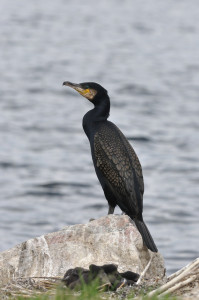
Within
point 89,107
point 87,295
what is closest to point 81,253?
point 87,295

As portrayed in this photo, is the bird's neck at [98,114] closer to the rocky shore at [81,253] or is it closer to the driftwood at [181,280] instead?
the rocky shore at [81,253]

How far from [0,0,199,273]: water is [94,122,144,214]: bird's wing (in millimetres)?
6279

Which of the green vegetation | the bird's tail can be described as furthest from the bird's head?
the green vegetation

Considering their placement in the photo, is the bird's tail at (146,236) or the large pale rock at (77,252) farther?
the bird's tail at (146,236)

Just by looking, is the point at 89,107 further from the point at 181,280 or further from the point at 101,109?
the point at 181,280

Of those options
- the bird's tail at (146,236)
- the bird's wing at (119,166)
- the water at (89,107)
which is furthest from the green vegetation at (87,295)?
the water at (89,107)

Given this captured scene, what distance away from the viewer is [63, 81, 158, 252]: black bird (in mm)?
9422

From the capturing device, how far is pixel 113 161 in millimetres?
9602

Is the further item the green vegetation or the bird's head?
the bird's head

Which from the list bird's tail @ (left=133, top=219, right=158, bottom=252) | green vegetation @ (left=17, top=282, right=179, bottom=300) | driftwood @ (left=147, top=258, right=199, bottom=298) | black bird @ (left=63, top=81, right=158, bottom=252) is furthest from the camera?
black bird @ (left=63, top=81, right=158, bottom=252)

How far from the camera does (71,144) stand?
2573 centimetres

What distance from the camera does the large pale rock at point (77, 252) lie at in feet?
26.7

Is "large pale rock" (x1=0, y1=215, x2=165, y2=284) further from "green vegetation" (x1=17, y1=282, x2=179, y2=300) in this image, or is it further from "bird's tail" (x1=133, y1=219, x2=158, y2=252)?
"green vegetation" (x1=17, y1=282, x2=179, y2=300)

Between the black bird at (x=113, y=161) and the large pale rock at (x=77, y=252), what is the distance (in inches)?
29.4
